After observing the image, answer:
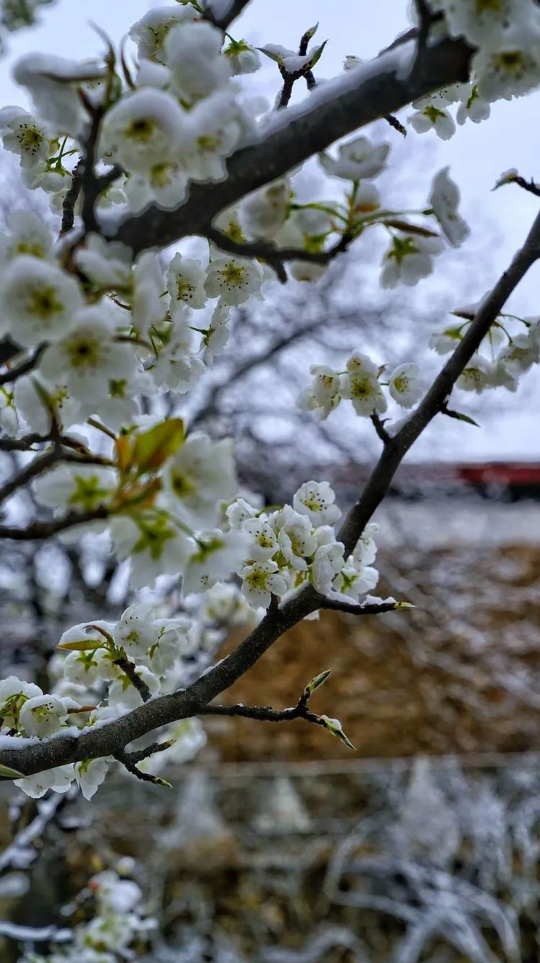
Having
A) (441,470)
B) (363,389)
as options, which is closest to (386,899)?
(441,470)

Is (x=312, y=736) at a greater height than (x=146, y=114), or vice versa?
(x=146, y=114)

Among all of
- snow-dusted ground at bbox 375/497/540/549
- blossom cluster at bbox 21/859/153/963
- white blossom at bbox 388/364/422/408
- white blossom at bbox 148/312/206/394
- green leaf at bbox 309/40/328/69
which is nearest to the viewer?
white blossom at bbox 148/312/206/394

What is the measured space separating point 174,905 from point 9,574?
1.67 meters

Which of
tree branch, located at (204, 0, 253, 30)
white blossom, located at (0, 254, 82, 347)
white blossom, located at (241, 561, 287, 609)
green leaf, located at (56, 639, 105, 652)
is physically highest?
tree branch, located at (204, 0, 253, 30)

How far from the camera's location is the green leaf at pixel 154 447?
42 centimetres

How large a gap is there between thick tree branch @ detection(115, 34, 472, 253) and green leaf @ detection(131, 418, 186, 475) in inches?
5.2

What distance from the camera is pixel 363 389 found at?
2.92 ft

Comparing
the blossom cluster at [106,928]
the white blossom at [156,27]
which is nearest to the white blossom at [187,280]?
the white blossom at [156,27]

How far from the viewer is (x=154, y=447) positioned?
43cm

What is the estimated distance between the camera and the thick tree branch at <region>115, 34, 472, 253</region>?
19.2 inches

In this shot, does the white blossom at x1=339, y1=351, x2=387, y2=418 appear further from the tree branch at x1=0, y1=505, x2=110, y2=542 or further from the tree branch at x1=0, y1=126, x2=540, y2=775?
the tree branch at x1=0, y1=505, x2=110, y2=542

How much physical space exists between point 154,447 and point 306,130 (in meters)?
0.23

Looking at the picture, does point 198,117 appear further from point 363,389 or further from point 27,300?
point 363,389

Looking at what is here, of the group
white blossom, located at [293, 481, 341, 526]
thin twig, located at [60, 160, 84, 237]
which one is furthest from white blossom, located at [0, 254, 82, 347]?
white blossom, located at [293, 481, 341, 526]
